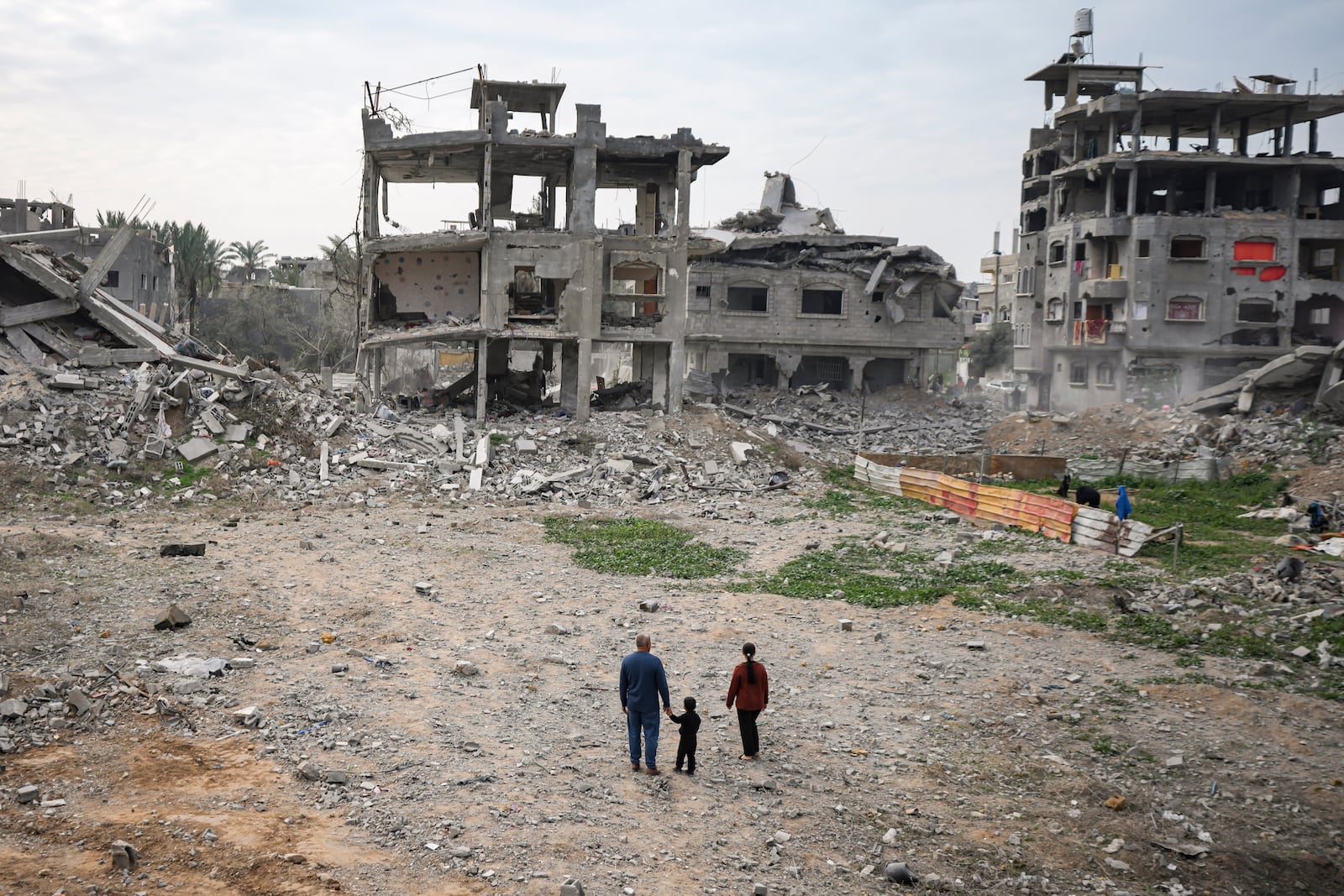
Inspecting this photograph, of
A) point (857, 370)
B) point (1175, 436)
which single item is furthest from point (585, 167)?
point (1175, 436)

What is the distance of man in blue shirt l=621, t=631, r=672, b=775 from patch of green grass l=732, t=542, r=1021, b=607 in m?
6.68

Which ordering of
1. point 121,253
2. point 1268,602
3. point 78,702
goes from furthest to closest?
point 121,253 → point 1268,602 → point 78,702

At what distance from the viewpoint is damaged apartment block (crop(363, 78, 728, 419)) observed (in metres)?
30.1

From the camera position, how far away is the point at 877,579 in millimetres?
16312

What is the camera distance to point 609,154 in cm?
3073

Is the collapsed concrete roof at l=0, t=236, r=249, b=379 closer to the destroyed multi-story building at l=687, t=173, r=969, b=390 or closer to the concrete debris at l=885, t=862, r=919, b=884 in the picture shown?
the concrete debris at l=885, t=862, r=919, b=884

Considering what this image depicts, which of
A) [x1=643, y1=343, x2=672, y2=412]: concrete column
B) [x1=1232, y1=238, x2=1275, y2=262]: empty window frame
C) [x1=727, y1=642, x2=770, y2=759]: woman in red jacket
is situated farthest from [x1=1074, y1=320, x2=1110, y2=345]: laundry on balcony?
[x1=727, y1=642, x2=770, y2=759]: woman in red jacket

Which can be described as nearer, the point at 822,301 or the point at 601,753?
the point at 601,753

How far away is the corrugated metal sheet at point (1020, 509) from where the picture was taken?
17.5 metres

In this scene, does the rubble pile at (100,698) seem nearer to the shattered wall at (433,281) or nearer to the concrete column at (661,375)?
the concrete column at (661,375)

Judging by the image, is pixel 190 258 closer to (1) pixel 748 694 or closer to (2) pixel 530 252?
(2) pixel 530 252

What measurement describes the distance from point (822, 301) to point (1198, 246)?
14857mm

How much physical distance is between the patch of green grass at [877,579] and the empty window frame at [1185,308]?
2948cm

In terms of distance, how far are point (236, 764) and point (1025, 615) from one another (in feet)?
32.3
